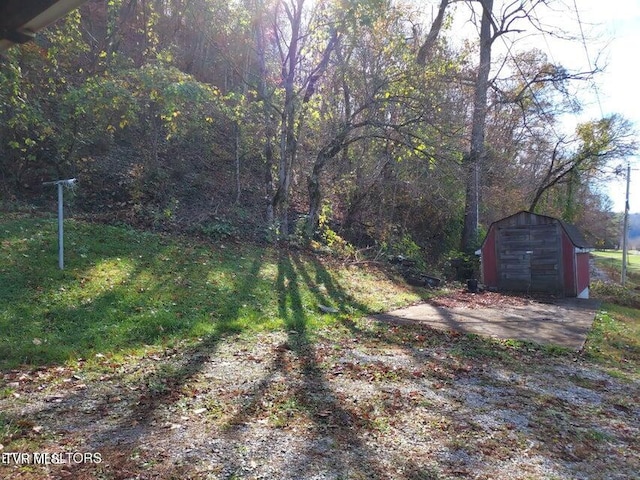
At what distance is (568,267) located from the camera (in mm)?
13859

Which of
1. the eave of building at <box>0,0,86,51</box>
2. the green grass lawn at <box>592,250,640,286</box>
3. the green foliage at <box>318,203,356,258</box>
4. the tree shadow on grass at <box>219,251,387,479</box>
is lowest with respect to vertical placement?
the green grass lawn at <box>592,250,640,286</box>

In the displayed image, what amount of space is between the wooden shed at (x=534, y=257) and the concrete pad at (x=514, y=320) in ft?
8.97

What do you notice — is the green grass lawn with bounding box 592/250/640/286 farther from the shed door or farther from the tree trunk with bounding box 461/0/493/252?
the shed door

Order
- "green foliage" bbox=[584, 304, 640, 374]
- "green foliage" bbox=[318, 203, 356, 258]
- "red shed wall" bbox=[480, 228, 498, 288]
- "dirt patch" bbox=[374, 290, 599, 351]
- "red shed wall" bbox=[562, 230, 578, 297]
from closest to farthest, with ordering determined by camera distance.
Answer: "green foliage" bbox=[584, 304, 640, 374] < "dirt patch" bbox=[374, 290, 599, 351] < "red shed wall" bbox=[562, 230, 578, 297] < "green foliage" bbox=[318, 203, 356, 258] < "red shed wall" bbox=[480, 228, 498, 288]

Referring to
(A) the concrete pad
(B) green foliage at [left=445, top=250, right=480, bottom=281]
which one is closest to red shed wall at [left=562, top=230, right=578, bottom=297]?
(A) the concrete pad

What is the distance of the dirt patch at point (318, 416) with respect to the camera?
2914 mm

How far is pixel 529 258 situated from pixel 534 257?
153 mm

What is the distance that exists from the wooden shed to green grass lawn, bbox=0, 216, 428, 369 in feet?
16.1

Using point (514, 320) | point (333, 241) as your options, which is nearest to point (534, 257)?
point (514, 320)

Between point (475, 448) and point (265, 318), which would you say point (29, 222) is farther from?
point (475, 448)

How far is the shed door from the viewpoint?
45.8 feet

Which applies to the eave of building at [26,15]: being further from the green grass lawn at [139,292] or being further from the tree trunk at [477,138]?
the tree trunk at [477,138]

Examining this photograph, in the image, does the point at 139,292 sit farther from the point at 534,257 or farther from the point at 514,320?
the point at 534,257

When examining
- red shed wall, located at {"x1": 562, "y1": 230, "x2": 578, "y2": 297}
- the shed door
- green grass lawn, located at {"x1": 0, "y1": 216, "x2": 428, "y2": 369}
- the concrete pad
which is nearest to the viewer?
green grass lawn, located at {"x1": 0, "y1": 216, "x2": 428, "y2": 369}
